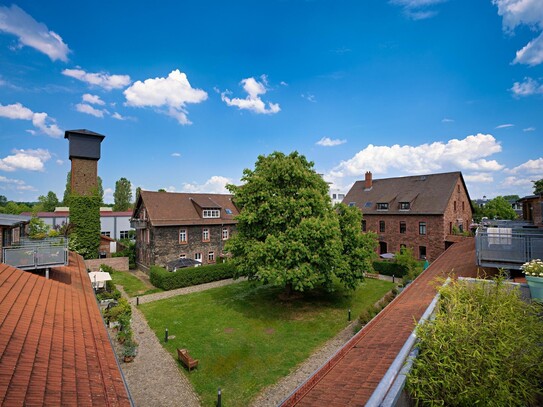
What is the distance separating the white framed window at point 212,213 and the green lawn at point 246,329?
36.6 ft

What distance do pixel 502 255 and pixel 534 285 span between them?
14.1ft

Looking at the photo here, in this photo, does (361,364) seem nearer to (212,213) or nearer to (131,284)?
(131,284)

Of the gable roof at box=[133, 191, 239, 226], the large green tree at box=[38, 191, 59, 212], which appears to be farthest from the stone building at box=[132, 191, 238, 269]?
the large green tree at box=[38, 191, 59, 212]

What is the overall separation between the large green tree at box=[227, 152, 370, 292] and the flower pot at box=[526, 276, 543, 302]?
8.69 m

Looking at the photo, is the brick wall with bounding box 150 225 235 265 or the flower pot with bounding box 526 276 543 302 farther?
the brick wall with bounding box 150 225 235 265

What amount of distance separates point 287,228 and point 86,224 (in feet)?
85.1

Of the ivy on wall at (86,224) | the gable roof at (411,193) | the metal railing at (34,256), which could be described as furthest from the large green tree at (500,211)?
the ivy on wall at (86,224)

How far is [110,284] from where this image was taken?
72.6 feet

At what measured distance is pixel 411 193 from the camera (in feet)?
110

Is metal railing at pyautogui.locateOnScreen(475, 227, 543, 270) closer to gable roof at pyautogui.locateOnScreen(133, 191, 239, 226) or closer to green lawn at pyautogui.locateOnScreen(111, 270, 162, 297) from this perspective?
gable roof at pyautogui.locateOnScreen(133, 191, 239, 226)

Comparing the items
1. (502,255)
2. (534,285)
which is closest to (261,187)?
(502,255)

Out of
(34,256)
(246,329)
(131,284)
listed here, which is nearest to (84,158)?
(131,284)

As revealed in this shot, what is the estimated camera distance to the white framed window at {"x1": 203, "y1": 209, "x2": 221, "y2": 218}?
105 ft

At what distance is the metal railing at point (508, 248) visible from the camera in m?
9.41
